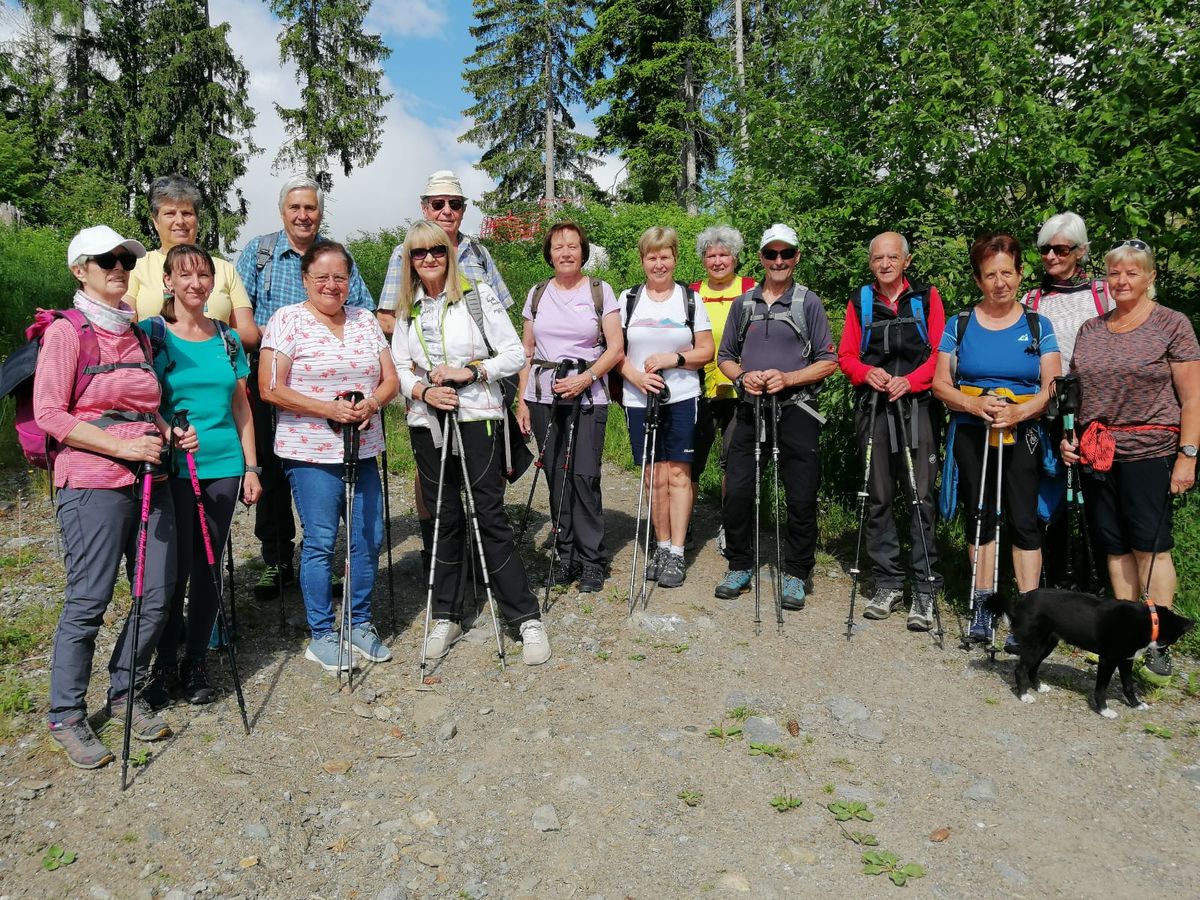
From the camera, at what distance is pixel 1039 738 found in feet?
13.8

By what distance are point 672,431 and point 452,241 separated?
207 cm

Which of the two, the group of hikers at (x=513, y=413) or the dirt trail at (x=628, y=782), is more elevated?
the group of hikers at (x=513, y=413)

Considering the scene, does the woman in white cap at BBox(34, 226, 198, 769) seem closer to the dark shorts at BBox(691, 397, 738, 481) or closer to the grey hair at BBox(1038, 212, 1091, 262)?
the dark shorts at BBox(691, 397, 738, 481)

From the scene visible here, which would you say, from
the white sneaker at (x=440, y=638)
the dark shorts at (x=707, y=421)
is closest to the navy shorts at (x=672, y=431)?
the dark shorts at (x=707, y=421)

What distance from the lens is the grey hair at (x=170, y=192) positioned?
4.81 m

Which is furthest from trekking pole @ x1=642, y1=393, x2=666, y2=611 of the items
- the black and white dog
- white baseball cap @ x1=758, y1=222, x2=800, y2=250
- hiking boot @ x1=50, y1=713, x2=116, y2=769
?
hiking boot @ x1=50, y1=713, x2=116, y2=769

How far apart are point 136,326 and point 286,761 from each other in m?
2.27

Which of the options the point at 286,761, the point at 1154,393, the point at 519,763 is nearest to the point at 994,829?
the point at 519,763

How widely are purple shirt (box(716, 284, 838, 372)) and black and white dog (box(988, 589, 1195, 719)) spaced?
6.73ft

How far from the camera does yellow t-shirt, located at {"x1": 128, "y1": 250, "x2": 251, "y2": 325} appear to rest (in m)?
4.81

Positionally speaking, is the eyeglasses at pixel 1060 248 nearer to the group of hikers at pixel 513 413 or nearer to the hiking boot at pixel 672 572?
the group of hikers at pixel 513 413

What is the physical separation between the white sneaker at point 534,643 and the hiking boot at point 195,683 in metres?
1.79

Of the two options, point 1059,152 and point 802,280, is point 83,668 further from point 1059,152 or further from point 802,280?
point 1059,152

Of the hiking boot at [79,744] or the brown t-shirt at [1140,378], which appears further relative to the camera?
the brown t-shirt at [1140,378]
